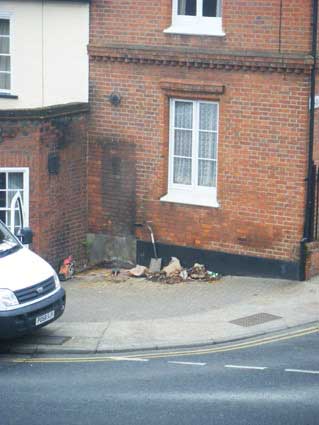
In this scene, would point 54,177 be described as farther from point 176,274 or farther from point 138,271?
point 176,274

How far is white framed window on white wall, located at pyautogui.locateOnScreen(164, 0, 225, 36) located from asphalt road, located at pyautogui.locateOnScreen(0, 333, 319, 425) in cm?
644

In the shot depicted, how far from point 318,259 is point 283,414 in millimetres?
7568

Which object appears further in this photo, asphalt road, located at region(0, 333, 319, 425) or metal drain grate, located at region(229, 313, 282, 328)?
metal drain grate, located at region(229, 313, 282, 328)

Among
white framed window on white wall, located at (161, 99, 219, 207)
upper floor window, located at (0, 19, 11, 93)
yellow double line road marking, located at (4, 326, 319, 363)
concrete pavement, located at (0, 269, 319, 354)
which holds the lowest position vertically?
yellow double line road marking, located at (4, 326, 319, 363)

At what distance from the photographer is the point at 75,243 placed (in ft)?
73.8

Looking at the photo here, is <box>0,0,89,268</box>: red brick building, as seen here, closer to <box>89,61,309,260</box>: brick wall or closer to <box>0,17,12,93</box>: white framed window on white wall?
<box>0,17,12,93</box>: white framed window on white wall


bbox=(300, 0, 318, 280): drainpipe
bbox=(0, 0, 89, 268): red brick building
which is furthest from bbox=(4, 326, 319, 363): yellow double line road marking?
bbox=(0, 0, 89, 268): red brick building

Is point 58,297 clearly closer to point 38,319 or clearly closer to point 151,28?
point 38,319

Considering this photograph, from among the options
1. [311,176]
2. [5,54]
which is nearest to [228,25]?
[311,176]

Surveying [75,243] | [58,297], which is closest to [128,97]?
[75,243]

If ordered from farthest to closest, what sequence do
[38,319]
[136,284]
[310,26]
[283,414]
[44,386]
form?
1. [136,284]
2. [310,26]
3. [38,319]
4. [44,386]
5. [283,414]

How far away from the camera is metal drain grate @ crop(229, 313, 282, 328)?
18.3m

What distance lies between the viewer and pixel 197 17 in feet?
69.7

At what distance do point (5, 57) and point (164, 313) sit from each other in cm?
666
